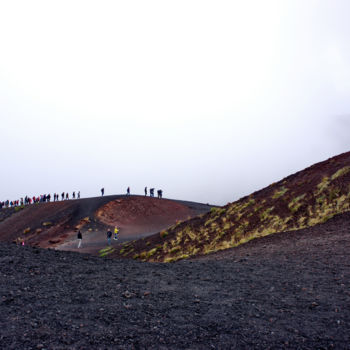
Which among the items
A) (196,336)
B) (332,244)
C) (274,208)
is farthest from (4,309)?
(274,208)

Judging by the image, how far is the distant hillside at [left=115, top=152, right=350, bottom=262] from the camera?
15570mm

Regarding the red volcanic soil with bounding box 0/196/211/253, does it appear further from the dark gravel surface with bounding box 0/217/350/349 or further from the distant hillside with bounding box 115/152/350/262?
the dark gravel surface with bounding box 0/217/350/349

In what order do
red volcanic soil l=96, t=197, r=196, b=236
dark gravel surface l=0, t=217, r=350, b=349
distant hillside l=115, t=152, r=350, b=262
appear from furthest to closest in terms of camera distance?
red volcanic soil l=96, t=197, r=196, b=236, distant hillside l=115, t=152, r=350, b=262, dark gravel surface l=0, t=217, r=350, b=349

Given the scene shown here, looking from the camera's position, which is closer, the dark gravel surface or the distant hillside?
the dark gravel surface

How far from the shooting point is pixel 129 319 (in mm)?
4871

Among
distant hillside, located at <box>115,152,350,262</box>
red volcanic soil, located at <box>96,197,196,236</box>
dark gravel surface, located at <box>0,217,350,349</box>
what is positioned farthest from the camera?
red volcanic soil, located at <box>96,197,196,236</box>

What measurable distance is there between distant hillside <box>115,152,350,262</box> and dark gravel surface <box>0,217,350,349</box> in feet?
21.0

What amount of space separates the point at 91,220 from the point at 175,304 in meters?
36.2

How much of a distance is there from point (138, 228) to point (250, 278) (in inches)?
1278

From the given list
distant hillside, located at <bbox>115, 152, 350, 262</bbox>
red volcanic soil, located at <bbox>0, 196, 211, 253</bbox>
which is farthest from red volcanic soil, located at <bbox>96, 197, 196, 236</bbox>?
distant hillside, located at <bbox>115, 152, 350, 262</bbox>

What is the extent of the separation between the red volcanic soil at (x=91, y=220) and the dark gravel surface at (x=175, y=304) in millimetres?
24675

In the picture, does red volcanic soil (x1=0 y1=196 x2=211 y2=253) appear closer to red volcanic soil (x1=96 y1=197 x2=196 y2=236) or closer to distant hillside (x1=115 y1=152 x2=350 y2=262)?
red volcanic soil (x1=96 y1=197 x2=196 y2=236)

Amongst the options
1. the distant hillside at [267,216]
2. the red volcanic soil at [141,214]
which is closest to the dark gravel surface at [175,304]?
the distant hillside at [267,216]

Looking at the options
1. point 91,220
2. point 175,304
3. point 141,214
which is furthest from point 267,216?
point 91,220
